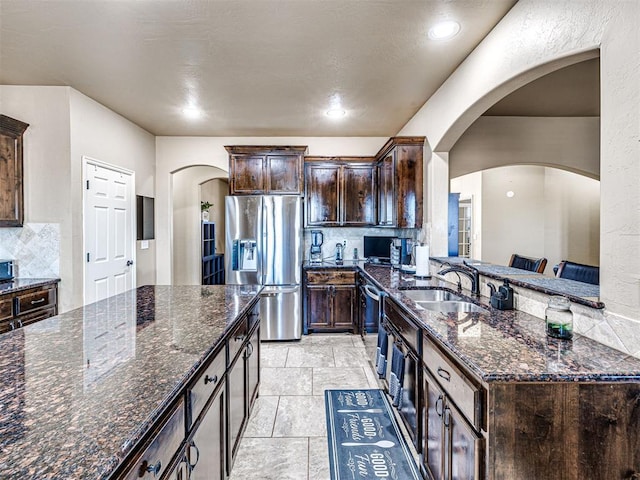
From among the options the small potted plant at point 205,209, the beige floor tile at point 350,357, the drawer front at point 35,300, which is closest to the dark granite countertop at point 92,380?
the drawer front at point 35,300

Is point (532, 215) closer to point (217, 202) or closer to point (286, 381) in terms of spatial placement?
point (286, 381)

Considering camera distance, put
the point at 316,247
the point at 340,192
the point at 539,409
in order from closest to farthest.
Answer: the point at 539,409 < the point at 340,192 < the point at 316,247

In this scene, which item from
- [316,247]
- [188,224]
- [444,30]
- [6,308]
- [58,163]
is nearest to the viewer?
[444,30]

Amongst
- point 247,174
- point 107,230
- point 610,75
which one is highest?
point 247,174

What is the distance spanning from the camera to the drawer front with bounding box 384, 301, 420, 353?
6.46ft

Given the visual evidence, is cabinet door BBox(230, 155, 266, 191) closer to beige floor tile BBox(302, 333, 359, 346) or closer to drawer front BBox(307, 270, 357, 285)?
drawer front BBox(307, 270, 357, 285)

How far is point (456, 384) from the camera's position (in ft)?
4.59

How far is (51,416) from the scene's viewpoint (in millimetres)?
843

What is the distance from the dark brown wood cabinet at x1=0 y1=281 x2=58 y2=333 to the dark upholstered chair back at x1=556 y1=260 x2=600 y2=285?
15.1 ft

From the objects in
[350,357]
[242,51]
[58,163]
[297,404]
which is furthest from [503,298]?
[58,163]

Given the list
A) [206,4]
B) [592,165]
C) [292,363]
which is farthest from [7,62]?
[592,165]

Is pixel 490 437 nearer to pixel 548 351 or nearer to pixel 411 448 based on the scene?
pixel 548 351

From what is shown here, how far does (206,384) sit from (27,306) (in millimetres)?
2625

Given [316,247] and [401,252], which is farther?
[316,247]
